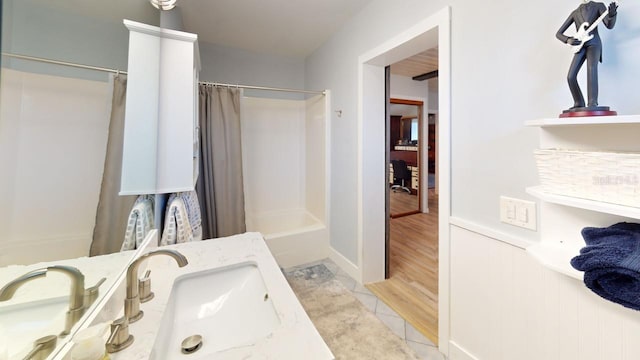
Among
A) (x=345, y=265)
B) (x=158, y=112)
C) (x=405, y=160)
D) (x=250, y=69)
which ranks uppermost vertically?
(x=250, y=69)

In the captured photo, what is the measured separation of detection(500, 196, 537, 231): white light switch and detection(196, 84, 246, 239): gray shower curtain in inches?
83.5

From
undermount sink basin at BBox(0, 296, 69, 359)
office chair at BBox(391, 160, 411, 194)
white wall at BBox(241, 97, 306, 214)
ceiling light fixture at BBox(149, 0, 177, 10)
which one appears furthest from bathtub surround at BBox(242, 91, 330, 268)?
office chair at BBox(391, 160, 411, 194)

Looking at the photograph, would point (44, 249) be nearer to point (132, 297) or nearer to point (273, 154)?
point (132, 297)

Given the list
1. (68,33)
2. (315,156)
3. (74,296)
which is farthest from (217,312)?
(315,156)

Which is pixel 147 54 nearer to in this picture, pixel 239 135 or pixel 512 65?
pixel 239 135

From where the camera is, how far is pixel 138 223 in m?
1.18

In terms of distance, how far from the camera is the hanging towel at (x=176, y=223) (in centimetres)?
161

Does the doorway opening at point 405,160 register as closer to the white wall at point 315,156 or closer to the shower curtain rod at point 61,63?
the white wall at point 315,156

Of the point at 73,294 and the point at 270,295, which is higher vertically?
the point at 73,294

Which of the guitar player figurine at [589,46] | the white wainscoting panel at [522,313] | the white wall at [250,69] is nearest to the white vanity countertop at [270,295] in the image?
the white wainscoting panel at [522,313]

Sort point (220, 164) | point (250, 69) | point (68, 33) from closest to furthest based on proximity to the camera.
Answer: point (68, 33) → point (220, 164) → point (250, 69)

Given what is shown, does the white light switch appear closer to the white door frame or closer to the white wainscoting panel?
the white wainscoting panel

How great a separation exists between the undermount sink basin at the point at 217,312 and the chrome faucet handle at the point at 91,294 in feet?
0.68

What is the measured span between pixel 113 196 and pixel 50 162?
1.01 ft
